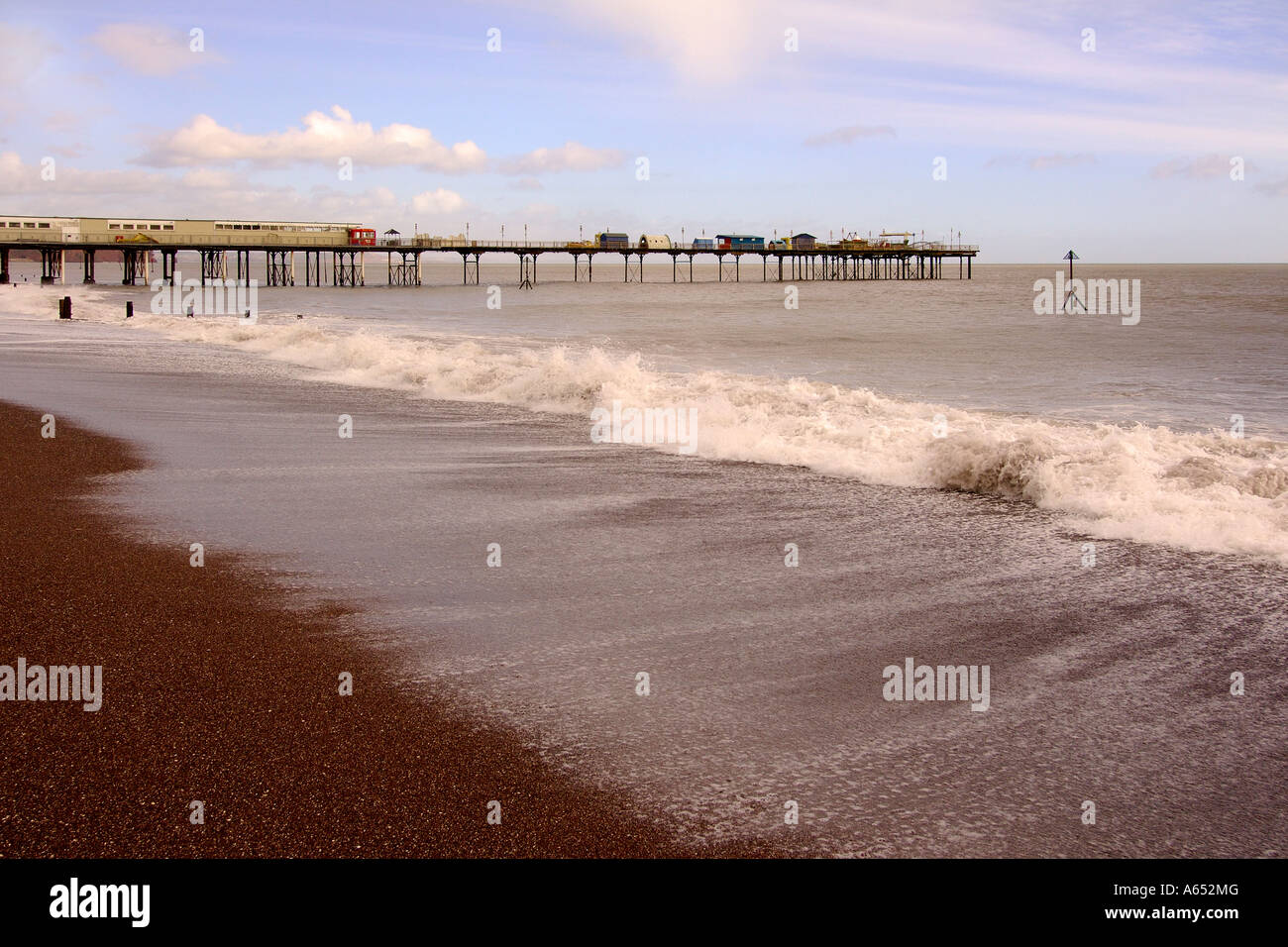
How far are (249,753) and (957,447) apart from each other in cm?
864

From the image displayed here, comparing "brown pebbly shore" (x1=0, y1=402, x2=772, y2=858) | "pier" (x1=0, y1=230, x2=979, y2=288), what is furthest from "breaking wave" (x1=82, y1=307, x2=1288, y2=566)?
"pier" (x1=0, y1=230, x2=979, y2=288)

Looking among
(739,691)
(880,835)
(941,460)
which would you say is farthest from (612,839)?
(941,460)

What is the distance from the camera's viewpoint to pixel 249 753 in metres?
4.62

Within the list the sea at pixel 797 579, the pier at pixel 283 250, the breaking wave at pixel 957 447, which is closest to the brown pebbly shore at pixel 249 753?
the sea at pixel 797 579

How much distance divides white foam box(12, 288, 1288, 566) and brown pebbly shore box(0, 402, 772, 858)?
640cm

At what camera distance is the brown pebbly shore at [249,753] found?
3959 millimetres

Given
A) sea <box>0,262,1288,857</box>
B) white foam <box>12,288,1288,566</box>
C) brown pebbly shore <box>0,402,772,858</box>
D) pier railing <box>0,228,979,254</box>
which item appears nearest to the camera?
brown pebbly shore <box>0,402,772,858</box>

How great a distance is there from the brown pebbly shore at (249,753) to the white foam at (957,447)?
21.0ft

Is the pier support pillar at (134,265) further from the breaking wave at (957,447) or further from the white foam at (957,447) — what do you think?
the breaking wave at (957,447)

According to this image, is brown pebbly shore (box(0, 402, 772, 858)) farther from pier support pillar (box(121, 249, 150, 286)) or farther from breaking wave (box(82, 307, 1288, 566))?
pier support pillar (box(121, 249, 150, 286))

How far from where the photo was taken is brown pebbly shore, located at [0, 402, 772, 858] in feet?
13.0

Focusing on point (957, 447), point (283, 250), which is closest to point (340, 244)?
A: point (283, 250)

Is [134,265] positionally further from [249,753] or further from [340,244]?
[249,753]
